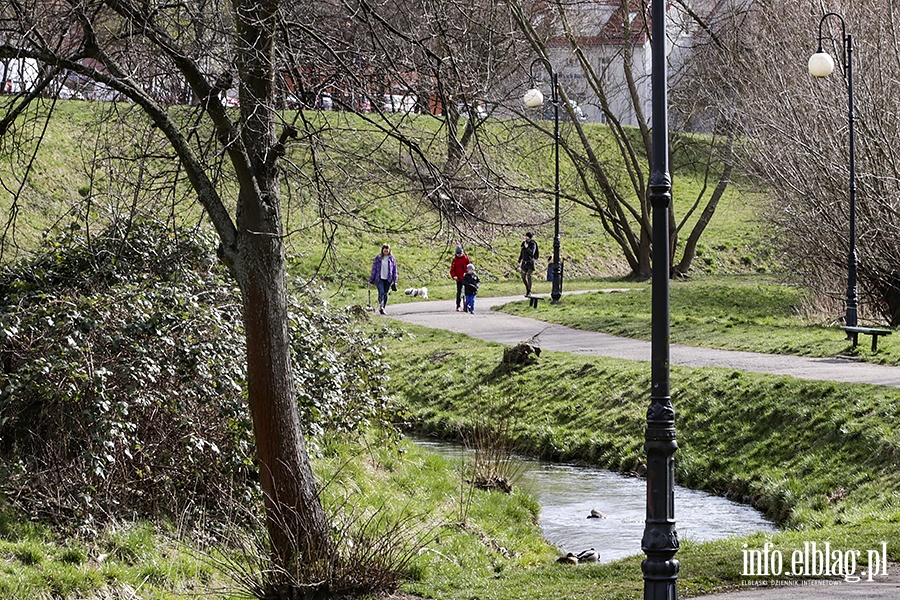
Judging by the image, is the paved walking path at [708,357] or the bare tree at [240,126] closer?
the paved walking path at [708,357]

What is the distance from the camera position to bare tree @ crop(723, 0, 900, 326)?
72.9 ft

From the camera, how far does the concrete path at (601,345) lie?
1658 cm

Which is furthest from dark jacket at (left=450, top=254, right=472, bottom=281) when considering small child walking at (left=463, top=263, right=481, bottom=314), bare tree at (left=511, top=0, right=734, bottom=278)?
bare tree at (left=511, top=0, right=734, bottom=278)

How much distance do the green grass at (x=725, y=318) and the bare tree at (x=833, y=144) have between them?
138cm

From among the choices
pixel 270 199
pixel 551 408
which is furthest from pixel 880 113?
pixel 270 199

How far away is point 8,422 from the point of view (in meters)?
10.0

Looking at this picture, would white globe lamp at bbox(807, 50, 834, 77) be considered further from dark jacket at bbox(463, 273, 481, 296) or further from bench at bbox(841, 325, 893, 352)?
dark jacket at bbox(463, 273, 481, 296)

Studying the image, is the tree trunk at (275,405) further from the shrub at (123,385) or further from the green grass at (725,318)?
the green grass at (725,318)

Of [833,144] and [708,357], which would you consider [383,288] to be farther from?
[833,144]

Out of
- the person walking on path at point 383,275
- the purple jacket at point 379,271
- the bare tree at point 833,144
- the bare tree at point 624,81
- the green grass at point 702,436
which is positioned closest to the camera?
the green grass at point 702,436

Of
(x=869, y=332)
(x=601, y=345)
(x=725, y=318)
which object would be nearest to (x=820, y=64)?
(x=869, y=332)

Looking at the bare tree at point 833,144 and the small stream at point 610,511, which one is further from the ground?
the bare tree at point 833,144

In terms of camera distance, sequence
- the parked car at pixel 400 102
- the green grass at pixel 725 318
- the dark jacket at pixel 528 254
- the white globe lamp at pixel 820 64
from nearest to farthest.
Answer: the parked car at pixel 400 102 < the white globe lamp at pixel 820 64 < the green grass at pixel 725 318 < the dark jacket at pixel 528 254

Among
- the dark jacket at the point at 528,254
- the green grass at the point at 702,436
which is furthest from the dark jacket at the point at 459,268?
the green grass at the point at 702,436
